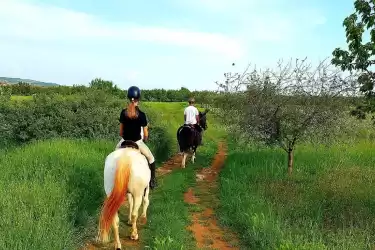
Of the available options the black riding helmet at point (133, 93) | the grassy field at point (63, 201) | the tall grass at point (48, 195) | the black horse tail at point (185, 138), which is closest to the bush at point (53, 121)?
the black horse tail at point (185, 138)

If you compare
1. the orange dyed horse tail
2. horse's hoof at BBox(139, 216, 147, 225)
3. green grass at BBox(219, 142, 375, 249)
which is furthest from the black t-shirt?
green grass at BBox(219, 142, 375, 249)

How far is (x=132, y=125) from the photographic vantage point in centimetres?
827

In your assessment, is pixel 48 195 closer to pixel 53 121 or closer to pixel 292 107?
pixel 292 107

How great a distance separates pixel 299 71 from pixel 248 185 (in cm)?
356

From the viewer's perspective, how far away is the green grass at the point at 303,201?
685 centimetres

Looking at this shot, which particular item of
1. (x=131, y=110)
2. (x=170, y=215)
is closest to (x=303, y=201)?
(x=170, y=215)

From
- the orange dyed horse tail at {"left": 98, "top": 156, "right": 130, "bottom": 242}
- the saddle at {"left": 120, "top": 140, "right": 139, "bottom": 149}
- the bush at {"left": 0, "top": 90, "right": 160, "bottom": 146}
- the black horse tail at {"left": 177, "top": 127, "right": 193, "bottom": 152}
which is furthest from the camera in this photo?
the bush at {"left": 0, "top": 90, "right": 160, "bottom": 146}

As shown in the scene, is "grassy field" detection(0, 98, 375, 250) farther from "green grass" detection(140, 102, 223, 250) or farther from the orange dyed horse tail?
the orange dyed horse tail

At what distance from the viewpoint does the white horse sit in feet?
22.4

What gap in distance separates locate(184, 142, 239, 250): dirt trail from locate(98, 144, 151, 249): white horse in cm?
134

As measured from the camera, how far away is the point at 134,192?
23.7ft

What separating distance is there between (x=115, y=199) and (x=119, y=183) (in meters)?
0.27

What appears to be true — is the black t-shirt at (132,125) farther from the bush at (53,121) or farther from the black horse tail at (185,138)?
the bush at (53,121)

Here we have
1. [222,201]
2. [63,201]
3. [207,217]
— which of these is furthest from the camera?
[222,201]
